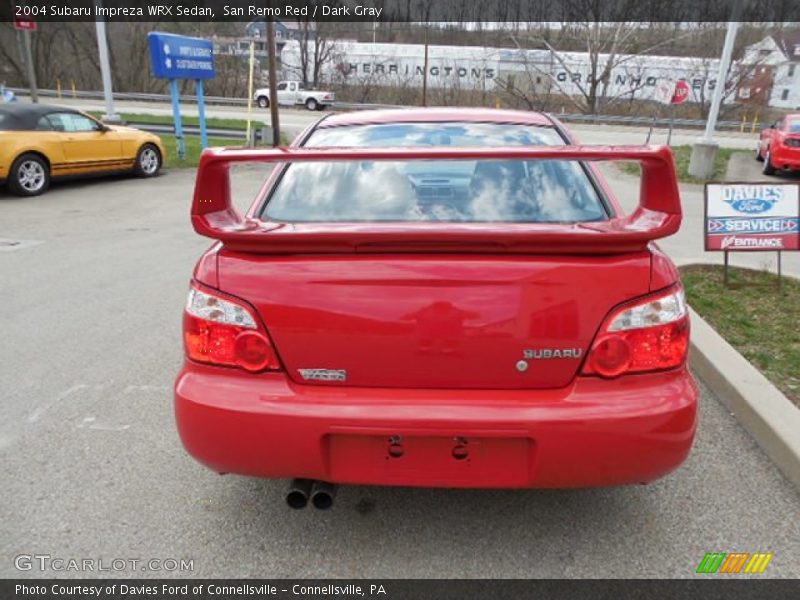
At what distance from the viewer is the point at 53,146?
10.3 metres

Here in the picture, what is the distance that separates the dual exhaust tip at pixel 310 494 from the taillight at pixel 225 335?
496 mm

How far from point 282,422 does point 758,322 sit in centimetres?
402

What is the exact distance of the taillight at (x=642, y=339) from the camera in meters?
1.96

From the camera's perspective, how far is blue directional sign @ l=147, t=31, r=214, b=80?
13.2 metres

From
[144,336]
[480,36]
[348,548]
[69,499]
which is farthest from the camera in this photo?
[480,36]

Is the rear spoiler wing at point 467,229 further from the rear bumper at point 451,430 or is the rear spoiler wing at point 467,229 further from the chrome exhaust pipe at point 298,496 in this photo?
the chrome exhaust pipe at point 298,496

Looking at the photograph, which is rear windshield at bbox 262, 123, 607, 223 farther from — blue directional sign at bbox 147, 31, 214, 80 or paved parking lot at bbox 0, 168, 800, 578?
blue directional sign at bbox 147, 31, 214, 80

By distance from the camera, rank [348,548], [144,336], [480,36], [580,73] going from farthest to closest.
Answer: [480,36]
[580,73]
[144,336]
[348,548]

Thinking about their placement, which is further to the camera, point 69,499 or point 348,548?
point 69,499

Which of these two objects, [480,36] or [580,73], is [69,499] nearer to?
[580,73]

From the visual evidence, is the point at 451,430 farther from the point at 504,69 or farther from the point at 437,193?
the point at 504,69

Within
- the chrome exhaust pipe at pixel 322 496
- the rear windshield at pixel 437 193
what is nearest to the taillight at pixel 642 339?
the rear windshield at pixel 437 193

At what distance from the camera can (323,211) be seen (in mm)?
2447

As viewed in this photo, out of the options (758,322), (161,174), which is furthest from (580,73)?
(758,322)
